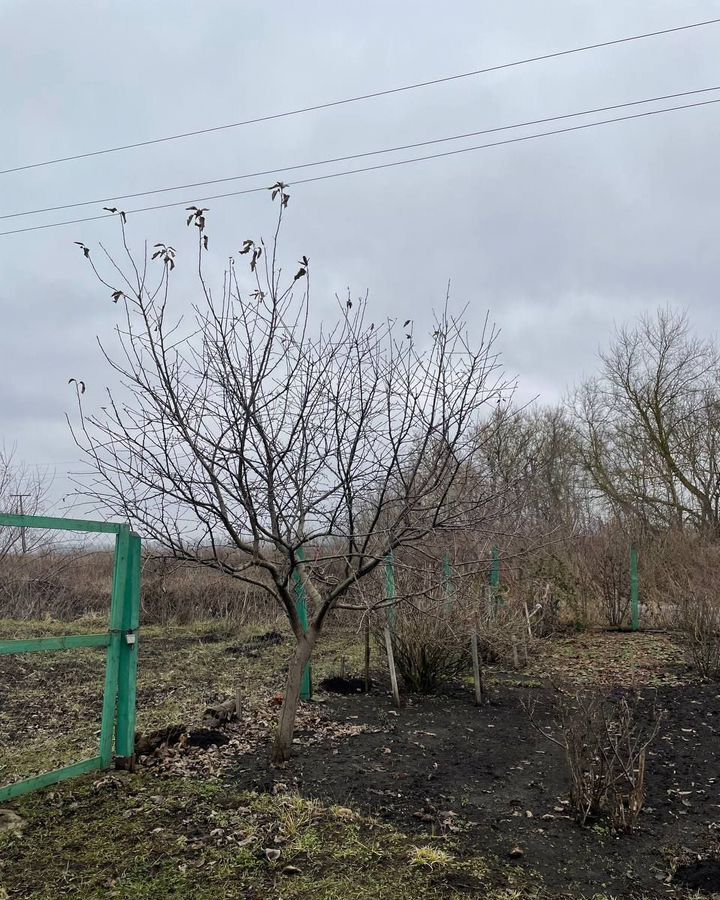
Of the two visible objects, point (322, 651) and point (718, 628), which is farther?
point (322, 651)

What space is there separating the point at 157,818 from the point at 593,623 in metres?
10.2

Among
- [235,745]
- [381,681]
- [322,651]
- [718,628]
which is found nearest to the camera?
[235,745]

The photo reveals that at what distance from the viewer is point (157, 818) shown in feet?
11.8

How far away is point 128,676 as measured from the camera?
14.0ft

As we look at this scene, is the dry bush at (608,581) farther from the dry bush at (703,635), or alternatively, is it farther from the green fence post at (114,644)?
the green fence post at (114,644)

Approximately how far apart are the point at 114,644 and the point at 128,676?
9.0 inches

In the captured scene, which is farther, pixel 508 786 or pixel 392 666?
pixel 392 666

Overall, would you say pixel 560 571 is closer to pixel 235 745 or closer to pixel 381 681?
pixel 381 681

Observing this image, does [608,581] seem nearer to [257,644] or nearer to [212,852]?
[257,644]

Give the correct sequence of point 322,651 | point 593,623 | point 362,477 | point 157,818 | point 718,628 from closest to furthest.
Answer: point 157,818
point 362,477
point 718,628
point 322,651
point 593,623

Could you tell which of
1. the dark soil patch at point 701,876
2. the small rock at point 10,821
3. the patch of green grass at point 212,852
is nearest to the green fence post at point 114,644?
the patch of green grass at point 212,852

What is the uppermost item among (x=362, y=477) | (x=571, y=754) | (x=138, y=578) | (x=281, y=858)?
(x=362, y=477)

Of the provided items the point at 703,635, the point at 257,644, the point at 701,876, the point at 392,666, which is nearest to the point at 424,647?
the point at 392,666

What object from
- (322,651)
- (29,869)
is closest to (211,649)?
(322,651)
